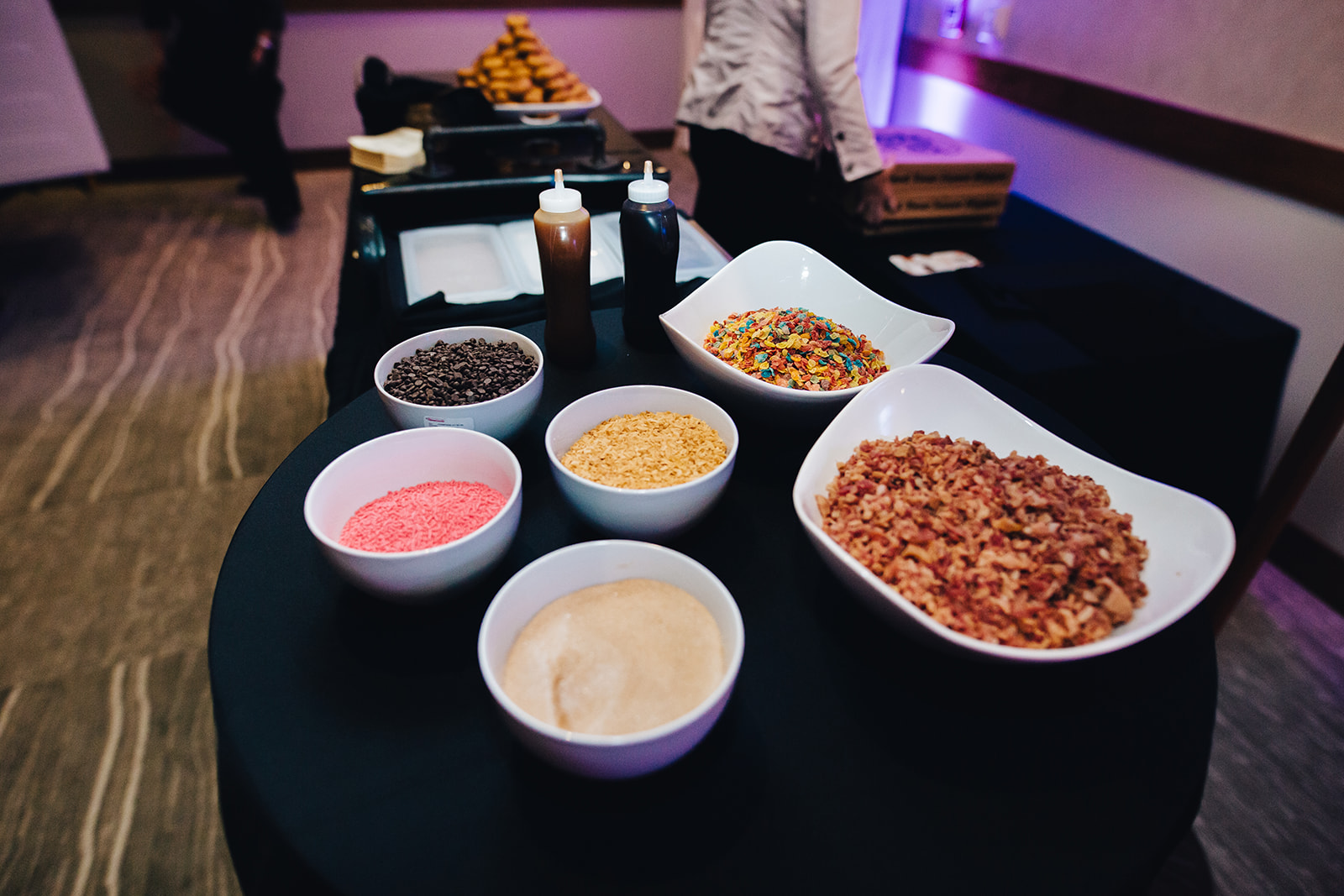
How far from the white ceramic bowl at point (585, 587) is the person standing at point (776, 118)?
5.85ft

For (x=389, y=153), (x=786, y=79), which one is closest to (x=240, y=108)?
(x=389, y=153)

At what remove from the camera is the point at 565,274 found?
3.69 ft

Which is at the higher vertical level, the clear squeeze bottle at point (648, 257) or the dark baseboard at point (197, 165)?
the clear squeeze bottle at point (648, 257)

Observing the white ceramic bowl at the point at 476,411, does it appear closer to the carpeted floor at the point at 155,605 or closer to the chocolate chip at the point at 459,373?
the chocolate chip at the point at 459,373

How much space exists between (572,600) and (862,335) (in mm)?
731

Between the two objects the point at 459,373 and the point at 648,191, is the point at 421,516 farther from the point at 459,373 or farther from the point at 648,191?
the point at 648,191

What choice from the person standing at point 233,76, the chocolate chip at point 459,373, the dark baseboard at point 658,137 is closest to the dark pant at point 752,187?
the chocolate chip at point 459,373

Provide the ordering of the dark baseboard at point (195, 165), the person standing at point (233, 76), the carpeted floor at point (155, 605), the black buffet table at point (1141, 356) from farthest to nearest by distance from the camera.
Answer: the dark baseboard at point (195, 165) → the person standing at point (233, 76) → the black buffet table at point (1141, 356) → the carpeted floor at point (155, 605)

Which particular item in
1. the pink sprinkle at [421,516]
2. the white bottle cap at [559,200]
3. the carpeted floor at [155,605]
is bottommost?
the carpeted floor at [155,605]

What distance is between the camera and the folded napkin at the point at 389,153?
1.96 metres

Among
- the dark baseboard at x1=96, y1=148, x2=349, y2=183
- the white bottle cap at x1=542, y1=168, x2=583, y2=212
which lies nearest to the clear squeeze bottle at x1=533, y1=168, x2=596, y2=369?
the white bottle cap at x1=542, y1=168, x2=583, y2=212

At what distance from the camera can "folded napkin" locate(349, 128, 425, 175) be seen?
196 cm

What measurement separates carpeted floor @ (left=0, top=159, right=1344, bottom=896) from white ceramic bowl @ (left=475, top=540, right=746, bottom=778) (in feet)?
3.59

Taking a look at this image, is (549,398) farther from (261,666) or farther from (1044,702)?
(1044,702)
